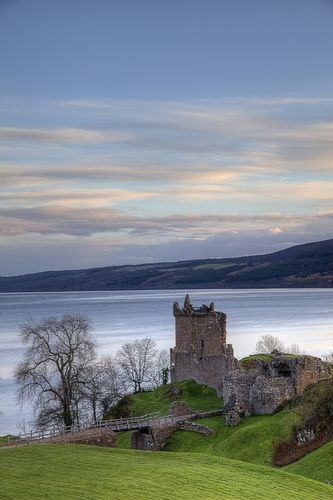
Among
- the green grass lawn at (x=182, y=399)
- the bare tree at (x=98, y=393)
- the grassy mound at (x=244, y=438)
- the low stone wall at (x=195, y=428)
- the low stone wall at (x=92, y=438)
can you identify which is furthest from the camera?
the bare tree at (x=98, y=393)

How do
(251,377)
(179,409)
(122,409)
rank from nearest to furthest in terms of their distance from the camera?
(251,377) < (179,409) < (122,409)

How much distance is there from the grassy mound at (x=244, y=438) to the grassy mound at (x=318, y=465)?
3.63 meters

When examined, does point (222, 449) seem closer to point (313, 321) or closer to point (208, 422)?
point (208, 422)

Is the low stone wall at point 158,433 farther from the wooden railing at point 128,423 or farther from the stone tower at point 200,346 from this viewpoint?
the stone tower at point 200,346

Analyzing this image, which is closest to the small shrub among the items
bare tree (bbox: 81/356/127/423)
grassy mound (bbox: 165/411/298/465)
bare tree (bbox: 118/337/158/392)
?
bare tree (bbox: 81/356/127/423)

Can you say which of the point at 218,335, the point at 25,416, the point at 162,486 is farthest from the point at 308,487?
the point at 25,416

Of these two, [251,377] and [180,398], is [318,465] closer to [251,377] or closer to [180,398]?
[251,377]

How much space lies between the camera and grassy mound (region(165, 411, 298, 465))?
122 ft

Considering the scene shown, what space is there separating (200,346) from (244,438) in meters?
20.0

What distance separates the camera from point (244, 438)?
38.8 m

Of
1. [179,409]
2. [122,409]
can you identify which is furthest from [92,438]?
[122,409]

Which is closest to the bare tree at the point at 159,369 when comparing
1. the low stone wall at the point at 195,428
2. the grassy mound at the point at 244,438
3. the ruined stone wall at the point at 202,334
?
the ruined stone wall at the point at 202,334

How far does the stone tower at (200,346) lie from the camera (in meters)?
53.6

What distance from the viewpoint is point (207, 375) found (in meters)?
53.7
